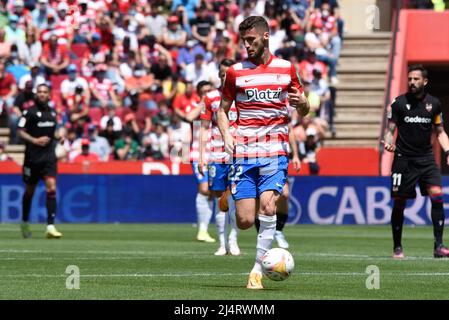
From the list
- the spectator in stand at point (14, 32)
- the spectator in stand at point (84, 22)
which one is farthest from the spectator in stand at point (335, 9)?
the spectator in stand at point (14, 32)

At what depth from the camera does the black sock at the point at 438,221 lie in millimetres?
17672

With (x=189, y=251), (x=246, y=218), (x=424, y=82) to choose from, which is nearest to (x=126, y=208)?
(x=189, y=251)

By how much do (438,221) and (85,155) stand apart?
14.3 meters

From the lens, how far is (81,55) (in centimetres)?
3444

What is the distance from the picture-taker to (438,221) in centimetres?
1769

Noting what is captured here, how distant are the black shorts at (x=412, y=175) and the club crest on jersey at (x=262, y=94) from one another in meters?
5.08

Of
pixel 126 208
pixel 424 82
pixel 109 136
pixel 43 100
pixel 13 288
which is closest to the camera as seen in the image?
pixel 13 288

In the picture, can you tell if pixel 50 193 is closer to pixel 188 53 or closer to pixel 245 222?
pixel 245 222

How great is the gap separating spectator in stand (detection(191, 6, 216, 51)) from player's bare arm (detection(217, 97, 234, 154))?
21.7m

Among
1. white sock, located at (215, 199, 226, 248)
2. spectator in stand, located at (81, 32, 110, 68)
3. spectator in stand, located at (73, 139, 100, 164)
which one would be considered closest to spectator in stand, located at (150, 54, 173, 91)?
spectator in stand, located at (81, 32, 110, 68)

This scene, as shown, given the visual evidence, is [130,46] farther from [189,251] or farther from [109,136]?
[189,251]

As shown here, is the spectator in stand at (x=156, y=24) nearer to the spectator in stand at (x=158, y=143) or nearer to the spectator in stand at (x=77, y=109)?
the spectator in stand at (x=77, y=109)

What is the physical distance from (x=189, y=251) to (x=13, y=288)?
265 inches

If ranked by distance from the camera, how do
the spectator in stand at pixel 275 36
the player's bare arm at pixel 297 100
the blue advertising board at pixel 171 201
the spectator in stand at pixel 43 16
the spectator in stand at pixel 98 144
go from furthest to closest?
the spectator in stand at pixel 43 16
the spectator in stand at pixel 275 36
the spectator in stand at pixel 98 144
the blue advertising board at pixel 171 201
the player's bare arm at pixel 297 100
